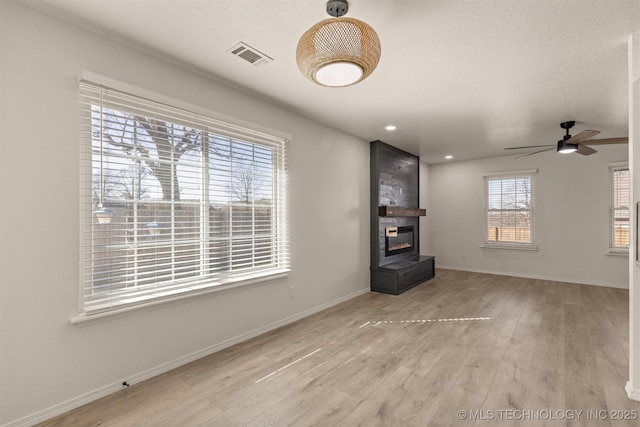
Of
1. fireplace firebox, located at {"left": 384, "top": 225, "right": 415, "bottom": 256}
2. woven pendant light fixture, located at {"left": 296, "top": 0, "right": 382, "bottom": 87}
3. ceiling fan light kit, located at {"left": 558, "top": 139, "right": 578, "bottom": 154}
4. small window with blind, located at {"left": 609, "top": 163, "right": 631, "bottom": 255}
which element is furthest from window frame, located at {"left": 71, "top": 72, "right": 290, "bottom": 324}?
small window with blind, located at {"left": 609, "top": 163, "right": 631, "bottom": 255}

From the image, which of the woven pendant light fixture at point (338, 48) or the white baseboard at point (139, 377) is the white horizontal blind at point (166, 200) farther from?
the woven pendant light fixture at point (338, 48)

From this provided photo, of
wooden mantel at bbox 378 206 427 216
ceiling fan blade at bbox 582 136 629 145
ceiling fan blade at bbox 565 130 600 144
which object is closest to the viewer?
ceiling fan blade at bbox 565 130 600 144

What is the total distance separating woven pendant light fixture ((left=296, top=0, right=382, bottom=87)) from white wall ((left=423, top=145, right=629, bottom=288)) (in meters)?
6.02

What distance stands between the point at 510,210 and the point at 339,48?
251 inches

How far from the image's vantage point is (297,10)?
74.2 inches

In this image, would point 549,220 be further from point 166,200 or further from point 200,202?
point 166,200

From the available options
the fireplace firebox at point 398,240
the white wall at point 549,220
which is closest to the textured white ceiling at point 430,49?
the white wall at point 549,220

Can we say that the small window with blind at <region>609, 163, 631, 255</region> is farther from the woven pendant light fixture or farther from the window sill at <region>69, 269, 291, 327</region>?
the window sill at <region>69, 269, 291, 327</region>

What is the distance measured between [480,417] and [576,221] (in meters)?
5.55

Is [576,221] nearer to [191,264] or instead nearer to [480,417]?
[480,417]

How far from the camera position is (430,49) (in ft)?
7.59

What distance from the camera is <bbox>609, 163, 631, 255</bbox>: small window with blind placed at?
5.33 metres

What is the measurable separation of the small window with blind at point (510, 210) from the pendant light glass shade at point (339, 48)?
6.04 meters

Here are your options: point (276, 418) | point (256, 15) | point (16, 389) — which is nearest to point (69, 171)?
point (16, 389)
